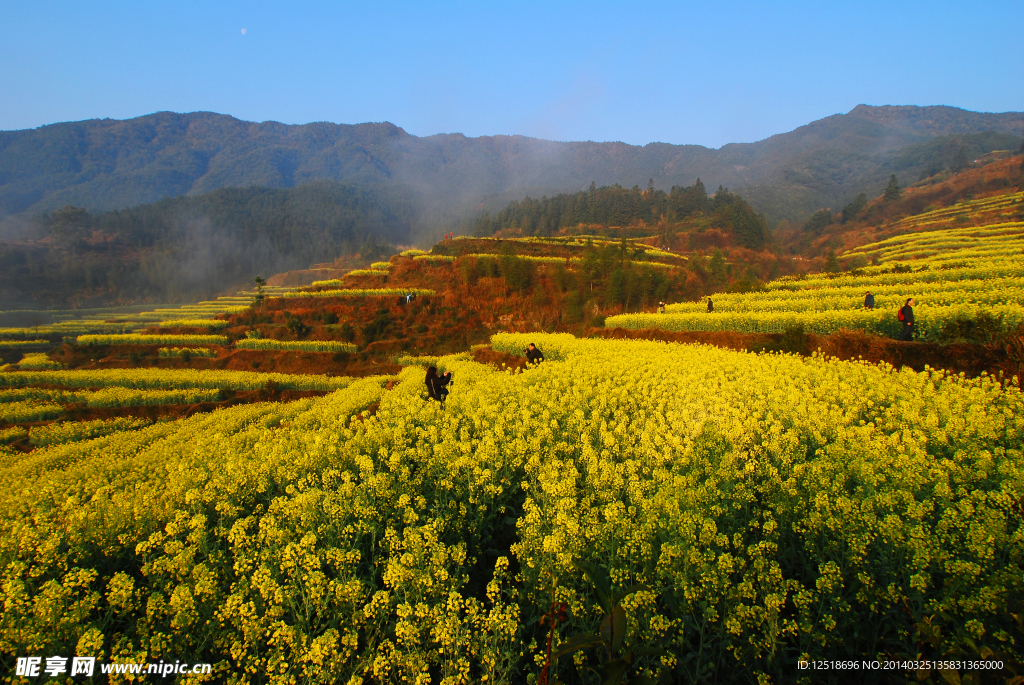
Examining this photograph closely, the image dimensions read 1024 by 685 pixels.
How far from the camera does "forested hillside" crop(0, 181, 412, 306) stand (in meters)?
83.6

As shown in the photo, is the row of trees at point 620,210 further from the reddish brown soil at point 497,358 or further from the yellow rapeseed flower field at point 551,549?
the yellow rapeseed flower field at point 551,549

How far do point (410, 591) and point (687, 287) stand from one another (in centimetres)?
4026

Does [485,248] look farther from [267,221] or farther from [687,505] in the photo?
[267,221]

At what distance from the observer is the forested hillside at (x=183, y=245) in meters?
83.6

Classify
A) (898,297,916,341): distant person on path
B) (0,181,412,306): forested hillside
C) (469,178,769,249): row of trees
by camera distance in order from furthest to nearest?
(0,181,412,306): forested hillside
(469,178,769,249): row of trees
(898,297,916,341): distant person on path

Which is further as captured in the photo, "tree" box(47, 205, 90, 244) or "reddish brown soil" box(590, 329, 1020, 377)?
"tree" box(47, 205, 90, 244)

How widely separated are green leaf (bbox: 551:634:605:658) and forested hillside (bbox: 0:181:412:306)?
100798mm

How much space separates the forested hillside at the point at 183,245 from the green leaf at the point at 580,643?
10080cm

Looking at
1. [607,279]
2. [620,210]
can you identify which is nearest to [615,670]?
[607,279]

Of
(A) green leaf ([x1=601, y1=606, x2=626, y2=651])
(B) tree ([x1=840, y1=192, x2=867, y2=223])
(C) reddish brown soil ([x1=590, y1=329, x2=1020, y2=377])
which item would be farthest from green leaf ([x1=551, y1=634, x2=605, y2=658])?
(B) tree ([x1=840, y1=192, x2=867, y2=223])

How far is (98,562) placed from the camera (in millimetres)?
4691

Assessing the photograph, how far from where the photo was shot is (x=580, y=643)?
2203 mm

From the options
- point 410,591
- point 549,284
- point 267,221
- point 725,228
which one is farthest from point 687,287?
point 267,221

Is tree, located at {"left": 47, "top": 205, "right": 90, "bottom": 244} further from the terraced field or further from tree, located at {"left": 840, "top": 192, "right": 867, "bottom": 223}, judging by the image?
tree, located at {"left": 840, "top": 192, "right": 867, "bottom": 223}
